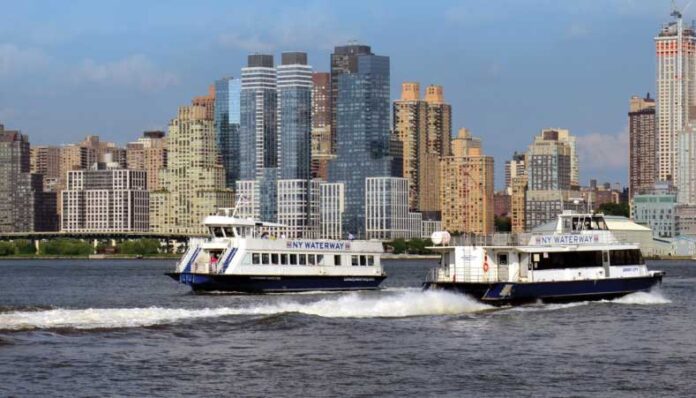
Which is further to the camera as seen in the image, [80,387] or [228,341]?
[228,341]

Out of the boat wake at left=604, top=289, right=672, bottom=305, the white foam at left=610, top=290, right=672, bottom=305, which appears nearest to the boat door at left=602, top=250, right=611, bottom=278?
the boat wake at left=604, top=289, right=672, bottom=305

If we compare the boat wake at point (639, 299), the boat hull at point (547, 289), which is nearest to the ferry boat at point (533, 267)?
the boat hull at point (547, 289)

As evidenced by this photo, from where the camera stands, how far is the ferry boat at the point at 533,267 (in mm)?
74562

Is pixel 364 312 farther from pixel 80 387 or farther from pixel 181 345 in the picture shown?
pixel 80 387

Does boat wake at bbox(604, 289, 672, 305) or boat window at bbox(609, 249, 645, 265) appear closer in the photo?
boat window at bbox(609, 249, 645, 265)

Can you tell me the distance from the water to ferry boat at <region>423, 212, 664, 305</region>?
0.94 m

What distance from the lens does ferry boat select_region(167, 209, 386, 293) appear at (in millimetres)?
92188

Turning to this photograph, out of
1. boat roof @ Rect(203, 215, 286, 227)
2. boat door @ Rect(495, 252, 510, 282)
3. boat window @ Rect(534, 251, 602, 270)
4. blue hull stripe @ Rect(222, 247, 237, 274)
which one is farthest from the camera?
boat roof @ Rect(203, 215, 286, 227)

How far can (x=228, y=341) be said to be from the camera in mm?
59688

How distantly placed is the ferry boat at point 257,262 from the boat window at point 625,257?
2312 centimetres

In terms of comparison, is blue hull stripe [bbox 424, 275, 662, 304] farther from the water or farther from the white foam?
the water

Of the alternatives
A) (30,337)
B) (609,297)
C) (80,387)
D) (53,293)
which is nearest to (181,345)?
(30,337)

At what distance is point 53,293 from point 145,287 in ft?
35.4

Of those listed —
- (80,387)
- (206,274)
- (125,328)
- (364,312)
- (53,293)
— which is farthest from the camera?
(53,293)
